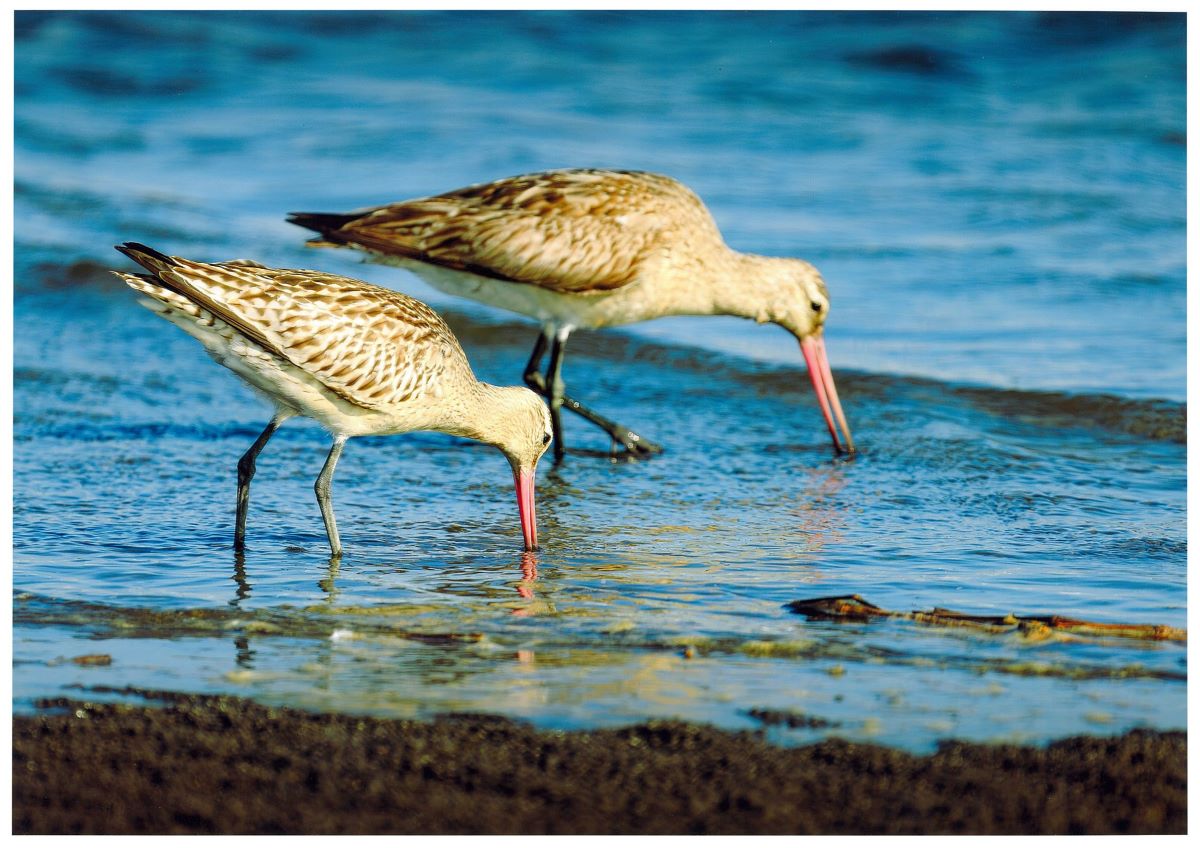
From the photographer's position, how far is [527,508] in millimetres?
6492

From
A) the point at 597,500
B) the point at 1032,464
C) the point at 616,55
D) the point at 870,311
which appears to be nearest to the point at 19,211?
the point at 616,55

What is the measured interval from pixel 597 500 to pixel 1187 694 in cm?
340

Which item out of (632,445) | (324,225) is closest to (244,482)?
(324,225)

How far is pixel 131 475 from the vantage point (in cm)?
730

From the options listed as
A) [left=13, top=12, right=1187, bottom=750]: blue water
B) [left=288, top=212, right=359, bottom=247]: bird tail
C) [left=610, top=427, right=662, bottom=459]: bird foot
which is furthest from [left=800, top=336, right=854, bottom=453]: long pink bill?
[left=288, top=212, right=359, bottom=247]: bird tail

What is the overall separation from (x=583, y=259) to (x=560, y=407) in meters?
0.91

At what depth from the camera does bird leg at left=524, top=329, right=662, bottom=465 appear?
838 centimetres

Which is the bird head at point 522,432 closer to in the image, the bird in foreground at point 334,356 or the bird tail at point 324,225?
the bird in foreground at point 334,356

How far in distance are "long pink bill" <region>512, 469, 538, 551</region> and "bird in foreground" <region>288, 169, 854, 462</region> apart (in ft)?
5.57

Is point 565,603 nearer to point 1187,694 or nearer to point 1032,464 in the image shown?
point 1187,694

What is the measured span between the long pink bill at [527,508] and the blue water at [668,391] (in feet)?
0.24

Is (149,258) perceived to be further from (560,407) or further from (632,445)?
(560,407)

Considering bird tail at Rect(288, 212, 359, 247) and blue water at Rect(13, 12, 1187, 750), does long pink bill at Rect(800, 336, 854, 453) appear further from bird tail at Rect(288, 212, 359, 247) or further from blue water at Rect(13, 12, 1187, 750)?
bird tail at Rect(288, 212, 359, 247)

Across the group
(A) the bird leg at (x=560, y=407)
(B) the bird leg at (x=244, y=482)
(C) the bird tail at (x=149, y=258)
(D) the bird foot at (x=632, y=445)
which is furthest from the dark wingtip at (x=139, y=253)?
(D) the bird foot at (x=632, y=445)
